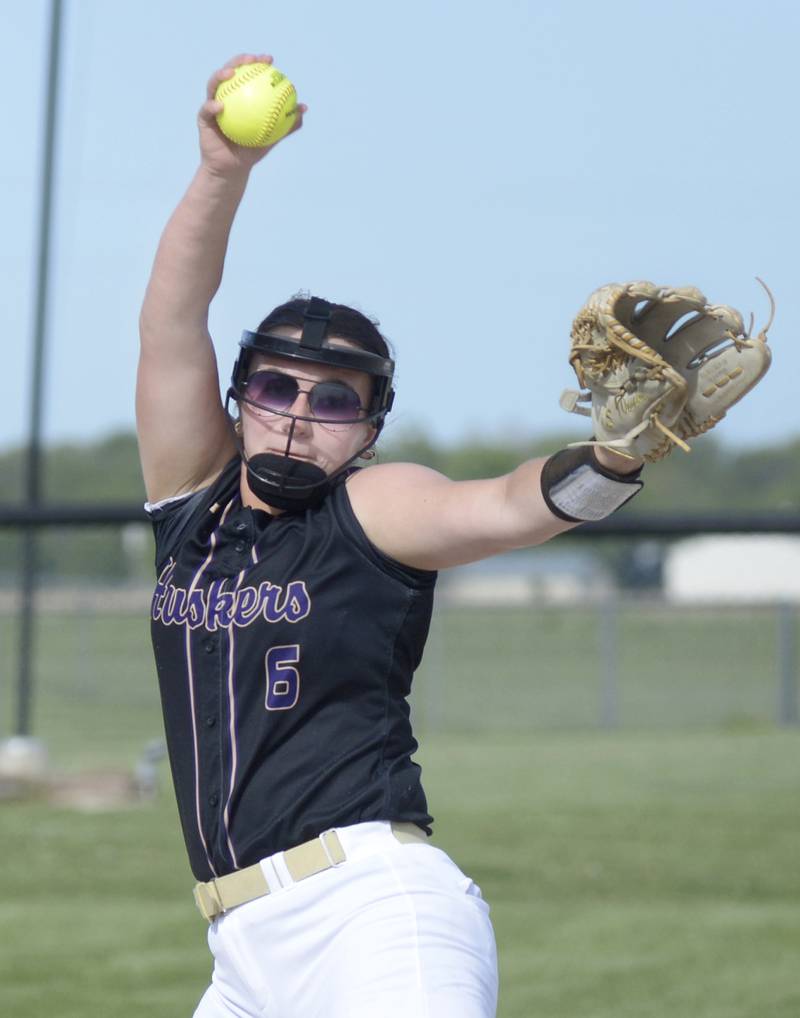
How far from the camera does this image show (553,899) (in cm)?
557

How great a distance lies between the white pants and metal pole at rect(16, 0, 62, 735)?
5.76 metres

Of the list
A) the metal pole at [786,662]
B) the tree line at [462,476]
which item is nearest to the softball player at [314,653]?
the metal pole at [786,662]

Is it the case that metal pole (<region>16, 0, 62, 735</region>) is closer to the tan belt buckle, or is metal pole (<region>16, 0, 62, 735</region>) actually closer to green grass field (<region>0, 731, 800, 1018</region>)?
green grass field (<region>0, 731, 800, 1018</region>)

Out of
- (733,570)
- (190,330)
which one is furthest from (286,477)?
(733,570)

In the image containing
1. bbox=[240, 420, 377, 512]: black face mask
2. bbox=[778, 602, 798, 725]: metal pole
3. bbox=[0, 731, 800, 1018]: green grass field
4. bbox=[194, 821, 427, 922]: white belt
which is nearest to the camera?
bbox=[194, 821, 427, 922]: white belt

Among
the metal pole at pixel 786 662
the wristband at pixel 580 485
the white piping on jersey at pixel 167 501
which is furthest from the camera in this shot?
the metal pole at pixel 786 662

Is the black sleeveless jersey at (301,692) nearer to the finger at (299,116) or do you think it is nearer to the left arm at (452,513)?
the left arm at (452,513)

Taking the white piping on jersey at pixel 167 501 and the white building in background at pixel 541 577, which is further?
the white building in background at pixel 541 577

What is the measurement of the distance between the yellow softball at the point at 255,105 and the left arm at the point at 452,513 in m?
0.58

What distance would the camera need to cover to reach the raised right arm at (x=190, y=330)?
99.1 inches

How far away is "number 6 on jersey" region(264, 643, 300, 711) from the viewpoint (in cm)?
228

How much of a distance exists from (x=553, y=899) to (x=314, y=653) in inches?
141

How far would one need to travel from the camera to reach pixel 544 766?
377 inches

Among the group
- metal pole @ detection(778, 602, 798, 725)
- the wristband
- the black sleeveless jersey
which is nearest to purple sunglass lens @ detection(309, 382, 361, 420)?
the black sleeveless jersey
